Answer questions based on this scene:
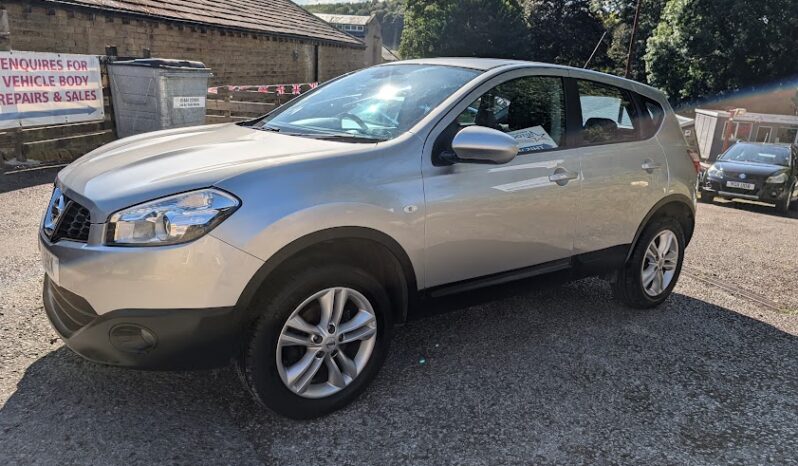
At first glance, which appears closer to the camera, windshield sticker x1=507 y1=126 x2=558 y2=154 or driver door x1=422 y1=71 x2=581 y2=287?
driver door x1=422 y1=71 x2=581 y2=287

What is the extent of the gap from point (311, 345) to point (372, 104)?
1.52 metres

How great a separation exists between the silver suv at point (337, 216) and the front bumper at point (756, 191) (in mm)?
10497

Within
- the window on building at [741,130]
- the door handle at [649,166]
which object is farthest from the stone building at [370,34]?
the door handle at [649,166]

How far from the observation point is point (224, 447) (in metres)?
2.55

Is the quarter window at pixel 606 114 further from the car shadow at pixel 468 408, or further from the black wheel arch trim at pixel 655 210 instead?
the car shadow at pixel 468 408

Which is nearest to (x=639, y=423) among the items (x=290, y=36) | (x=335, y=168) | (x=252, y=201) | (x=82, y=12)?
(x=335, y=168)

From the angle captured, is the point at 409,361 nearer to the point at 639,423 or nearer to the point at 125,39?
the point at 639,423

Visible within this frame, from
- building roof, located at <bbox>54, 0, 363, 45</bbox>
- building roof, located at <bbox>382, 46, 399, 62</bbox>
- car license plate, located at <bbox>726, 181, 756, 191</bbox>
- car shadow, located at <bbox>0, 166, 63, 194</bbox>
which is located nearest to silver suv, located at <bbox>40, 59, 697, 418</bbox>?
car shadow, located at <bbox>0, 166, 63, 194</bbox>

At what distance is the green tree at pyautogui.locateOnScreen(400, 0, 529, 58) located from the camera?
46.3 meters

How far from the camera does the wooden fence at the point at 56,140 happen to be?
8117mm

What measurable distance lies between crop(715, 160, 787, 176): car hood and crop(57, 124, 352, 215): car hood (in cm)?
1297

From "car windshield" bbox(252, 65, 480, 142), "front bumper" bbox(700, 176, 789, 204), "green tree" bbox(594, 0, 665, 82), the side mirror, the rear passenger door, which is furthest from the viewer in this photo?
"green tree" bbox(594, 0, 665, 82)

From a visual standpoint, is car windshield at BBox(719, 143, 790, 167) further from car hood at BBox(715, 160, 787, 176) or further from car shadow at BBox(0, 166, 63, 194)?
car shadow at BBox(0, 166, 63, 194)

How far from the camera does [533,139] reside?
3551 mm
